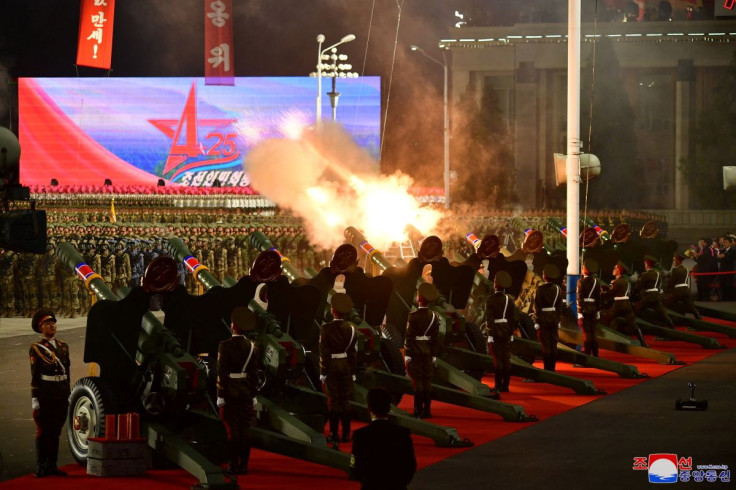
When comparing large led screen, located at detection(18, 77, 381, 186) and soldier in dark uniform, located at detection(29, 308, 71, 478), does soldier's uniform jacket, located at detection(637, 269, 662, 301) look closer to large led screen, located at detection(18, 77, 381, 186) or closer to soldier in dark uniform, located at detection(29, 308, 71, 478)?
soldier in dark uniform, located at detection(29, 308, 71, 478)

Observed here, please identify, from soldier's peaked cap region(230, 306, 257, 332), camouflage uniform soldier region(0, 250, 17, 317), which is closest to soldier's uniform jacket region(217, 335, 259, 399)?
soldier's peaked cap region(230, 306, 257, 332)

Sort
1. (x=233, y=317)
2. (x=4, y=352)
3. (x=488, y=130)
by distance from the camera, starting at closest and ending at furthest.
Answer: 1. (x=233, y=317)
2. (x=4, y=352)
3. (x=488, y=130)

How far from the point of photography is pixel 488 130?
56.7 meters

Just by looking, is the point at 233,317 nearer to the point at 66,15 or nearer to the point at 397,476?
the point at 397,476

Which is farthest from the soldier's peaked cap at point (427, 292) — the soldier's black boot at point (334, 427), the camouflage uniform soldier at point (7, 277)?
the camouflage uniform soldier at point (7, 277)

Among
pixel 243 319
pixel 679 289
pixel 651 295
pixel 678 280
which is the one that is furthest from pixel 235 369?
pixel 678 280

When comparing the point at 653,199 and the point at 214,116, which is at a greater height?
the point at 214,116

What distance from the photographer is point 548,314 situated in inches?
703

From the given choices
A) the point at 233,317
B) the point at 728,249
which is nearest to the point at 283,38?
the point at 728,249

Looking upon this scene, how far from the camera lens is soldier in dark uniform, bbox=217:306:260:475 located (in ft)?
38.1

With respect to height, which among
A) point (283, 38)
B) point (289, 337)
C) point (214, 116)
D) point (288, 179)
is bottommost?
point (289, 337)

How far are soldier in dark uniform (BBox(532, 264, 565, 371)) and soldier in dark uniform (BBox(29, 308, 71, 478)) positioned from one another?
25.5 feet

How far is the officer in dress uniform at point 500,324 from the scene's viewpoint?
16.4m

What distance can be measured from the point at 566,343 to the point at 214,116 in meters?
39.5
